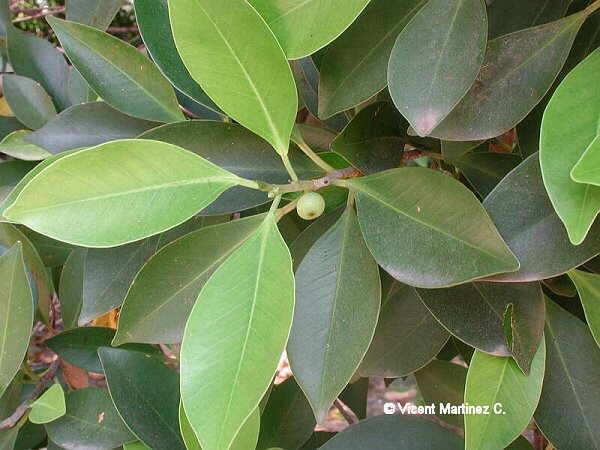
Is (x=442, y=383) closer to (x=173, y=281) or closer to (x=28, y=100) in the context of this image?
(x=173, y=281)

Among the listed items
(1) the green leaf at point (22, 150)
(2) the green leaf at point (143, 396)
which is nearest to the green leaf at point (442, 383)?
(2) the green leaf at point (143, 396)

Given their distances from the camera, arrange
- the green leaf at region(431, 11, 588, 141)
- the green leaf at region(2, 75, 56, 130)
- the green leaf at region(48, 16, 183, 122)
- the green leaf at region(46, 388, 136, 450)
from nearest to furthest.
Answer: the green leaf at region(431, 11, 588, 141)
the green leaf at region(48, 16, 183, 122)
the green leaf at region(46, 388, 136, 450)
the green leaf at region(2, 75, 56, 130)

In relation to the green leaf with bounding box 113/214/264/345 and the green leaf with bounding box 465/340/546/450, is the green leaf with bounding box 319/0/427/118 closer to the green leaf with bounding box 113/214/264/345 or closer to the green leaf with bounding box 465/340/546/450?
the green leaf with bounding box 113/214/264/345

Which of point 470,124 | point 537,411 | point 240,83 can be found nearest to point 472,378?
point 537,411

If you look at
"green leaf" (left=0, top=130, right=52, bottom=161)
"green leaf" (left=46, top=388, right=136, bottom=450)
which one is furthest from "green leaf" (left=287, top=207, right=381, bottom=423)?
"green leaf" (left=0, top=130, right=52, bottom=161)

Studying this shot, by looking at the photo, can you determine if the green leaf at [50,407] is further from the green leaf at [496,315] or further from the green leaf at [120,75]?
the green leaf at [496,315]

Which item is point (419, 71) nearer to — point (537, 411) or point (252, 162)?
point (252, 162)
